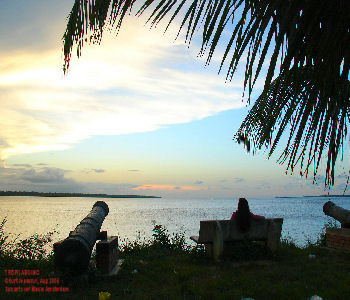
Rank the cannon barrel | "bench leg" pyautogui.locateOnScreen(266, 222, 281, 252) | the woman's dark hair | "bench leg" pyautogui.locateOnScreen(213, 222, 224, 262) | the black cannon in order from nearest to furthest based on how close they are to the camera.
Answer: the cannon barrel, "bench leg" pyautogui.locateOnScreen(213, 222, 224, 262), the woman's dark hair, "bench leg" pyautogui.locateOnScreen(266, 222, 281, 252), the black cannon

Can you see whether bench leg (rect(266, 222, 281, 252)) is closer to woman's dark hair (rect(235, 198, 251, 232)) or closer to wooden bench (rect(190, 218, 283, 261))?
wooden bench (rect(190, 218, 283, 261))

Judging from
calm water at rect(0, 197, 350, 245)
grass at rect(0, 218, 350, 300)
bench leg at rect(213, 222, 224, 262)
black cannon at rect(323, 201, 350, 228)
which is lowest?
calm water at rect(0, 197, 350, 245)

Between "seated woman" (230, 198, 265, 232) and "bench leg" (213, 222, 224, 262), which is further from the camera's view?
"seated woman" (230, 198, 265, 232)

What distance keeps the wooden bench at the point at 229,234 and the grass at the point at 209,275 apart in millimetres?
231

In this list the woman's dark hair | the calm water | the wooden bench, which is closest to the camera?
the wooden bench

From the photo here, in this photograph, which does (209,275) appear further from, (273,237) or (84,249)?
(84,249)

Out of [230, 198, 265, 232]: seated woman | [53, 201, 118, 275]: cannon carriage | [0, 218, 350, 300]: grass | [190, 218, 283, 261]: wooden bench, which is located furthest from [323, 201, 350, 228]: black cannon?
[53, 201, 118, 275]: cannon carriage

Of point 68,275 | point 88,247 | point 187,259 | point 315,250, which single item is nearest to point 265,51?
point 88,247

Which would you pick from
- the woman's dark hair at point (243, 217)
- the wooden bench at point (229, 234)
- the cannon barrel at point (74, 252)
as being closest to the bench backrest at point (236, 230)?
the wooden bench at point (229, 234)

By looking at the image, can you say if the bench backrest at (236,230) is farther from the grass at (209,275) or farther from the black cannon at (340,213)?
the black cannon at (340,213)

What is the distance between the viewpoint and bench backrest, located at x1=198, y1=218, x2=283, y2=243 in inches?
320

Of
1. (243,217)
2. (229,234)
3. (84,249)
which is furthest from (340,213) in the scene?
(84,249)

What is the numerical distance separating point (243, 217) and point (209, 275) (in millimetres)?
1780

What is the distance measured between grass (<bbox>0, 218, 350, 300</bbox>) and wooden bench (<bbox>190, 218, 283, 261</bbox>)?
23 centimetres
